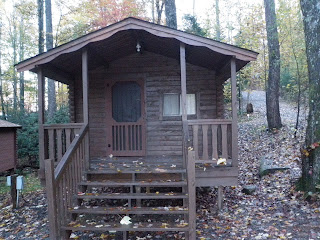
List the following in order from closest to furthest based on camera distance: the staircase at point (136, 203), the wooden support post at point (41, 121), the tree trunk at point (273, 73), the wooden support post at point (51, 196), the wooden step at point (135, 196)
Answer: the wooden support post at point (51, 196) < the staircase at point (136, 203) < the wooden step at point (135, 196) < the wooden support post at point (41, 121) < the tree trunk at point (273, 73)

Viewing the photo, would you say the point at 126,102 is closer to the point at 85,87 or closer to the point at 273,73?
the point at 85,87

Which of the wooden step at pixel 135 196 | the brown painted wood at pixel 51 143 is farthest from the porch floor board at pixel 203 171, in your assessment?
the brown painted wood at pixel 51 143

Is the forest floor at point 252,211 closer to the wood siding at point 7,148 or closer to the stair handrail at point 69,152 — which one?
the stair handrail at point 69,152

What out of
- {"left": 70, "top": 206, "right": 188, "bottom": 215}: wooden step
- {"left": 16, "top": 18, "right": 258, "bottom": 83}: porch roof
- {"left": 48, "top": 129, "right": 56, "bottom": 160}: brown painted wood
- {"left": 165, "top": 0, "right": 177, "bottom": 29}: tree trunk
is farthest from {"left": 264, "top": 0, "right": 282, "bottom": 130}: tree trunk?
{"left": 48, "top": 129, "right": 56, "bottom": 160}: brown painted wood

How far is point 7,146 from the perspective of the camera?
11203 mm

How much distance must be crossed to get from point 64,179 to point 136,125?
11.1ft

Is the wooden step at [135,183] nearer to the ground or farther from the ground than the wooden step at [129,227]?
farther from the ground

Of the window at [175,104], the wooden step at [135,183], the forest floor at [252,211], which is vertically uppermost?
the window at [175,104]

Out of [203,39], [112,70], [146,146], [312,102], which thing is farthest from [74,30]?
[312,102]

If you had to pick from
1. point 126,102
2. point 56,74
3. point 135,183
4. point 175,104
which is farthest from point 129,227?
point 56,74

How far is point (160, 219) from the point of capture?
5781mm

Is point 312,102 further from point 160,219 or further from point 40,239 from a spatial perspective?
point 40,239

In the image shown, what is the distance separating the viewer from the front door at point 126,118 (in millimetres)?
7660

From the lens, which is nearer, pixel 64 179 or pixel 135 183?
pixel 64 179
